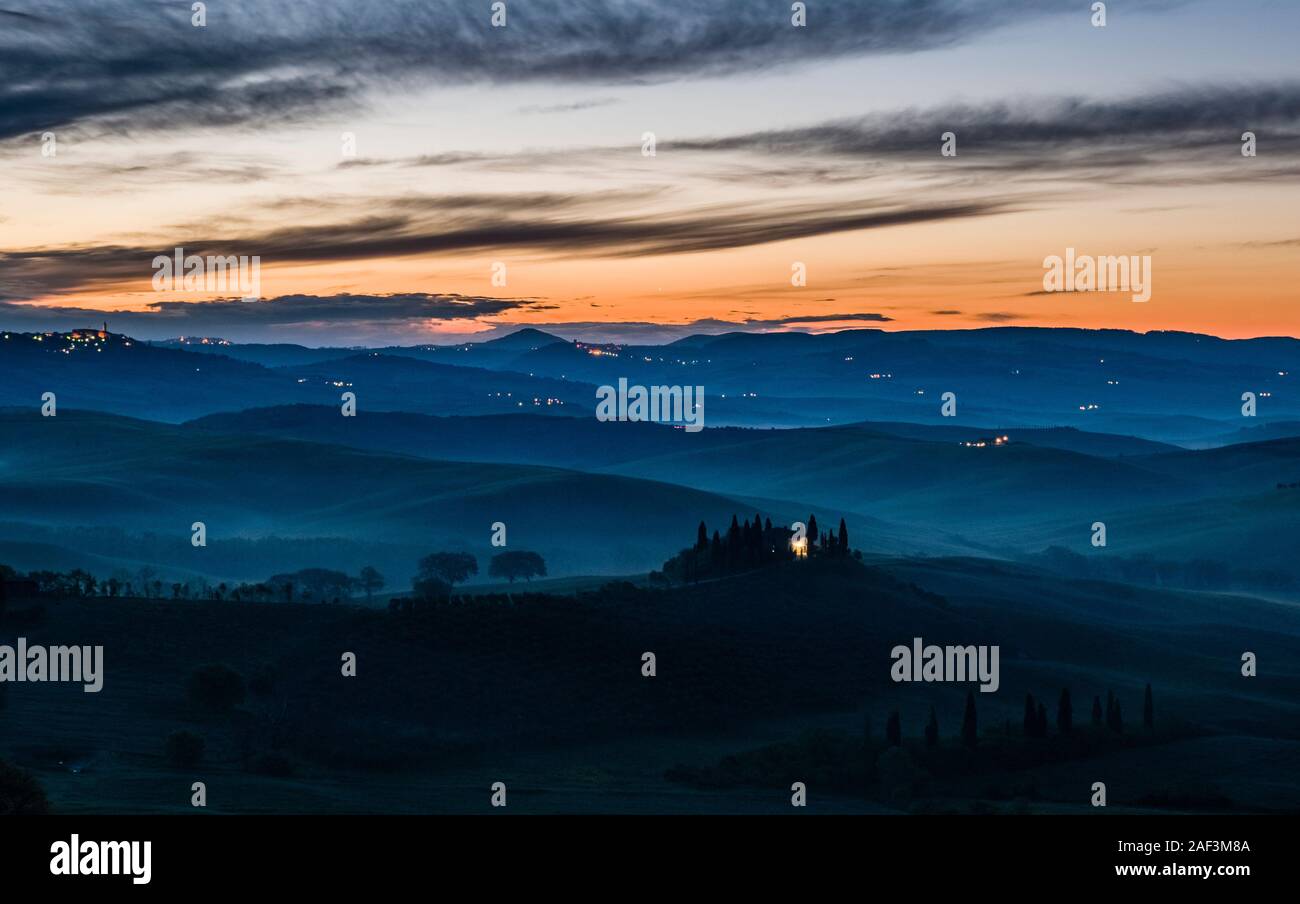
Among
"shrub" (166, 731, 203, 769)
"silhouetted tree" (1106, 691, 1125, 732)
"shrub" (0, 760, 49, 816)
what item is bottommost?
"silhouetted tree" (1106, 691, 1125, 732)

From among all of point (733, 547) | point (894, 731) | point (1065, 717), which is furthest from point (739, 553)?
point (894, 731)

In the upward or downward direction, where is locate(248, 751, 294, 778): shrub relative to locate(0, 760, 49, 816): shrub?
downward

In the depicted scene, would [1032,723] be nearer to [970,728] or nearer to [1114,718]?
[970,728]

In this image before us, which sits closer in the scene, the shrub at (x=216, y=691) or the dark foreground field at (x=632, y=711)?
the dark foreground field at (x=632, y=711)

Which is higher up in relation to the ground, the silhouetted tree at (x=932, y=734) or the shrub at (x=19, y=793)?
the shrub at (x=19, y=793)

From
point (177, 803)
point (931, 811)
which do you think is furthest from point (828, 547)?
point (177, 803)

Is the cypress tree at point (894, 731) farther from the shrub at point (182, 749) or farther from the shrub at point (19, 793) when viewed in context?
the shrub at point (19, 793)

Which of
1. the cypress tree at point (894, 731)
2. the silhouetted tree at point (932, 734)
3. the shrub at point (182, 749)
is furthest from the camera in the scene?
the silhouetted tree at point (932, 734)

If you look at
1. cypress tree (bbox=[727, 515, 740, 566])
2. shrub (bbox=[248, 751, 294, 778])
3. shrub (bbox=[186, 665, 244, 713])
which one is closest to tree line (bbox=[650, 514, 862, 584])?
cypress tree (bbox=[727, 515, 740, 566])

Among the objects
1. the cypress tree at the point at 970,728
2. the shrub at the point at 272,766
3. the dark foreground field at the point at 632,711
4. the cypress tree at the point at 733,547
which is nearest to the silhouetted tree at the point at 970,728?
the cypress tree at the point at 970,728

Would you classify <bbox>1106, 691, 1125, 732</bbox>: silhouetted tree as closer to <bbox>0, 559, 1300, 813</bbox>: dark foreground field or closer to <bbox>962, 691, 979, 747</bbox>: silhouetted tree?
<bbox>0, 559, 1300, 813</bbox>: dark foreground field
